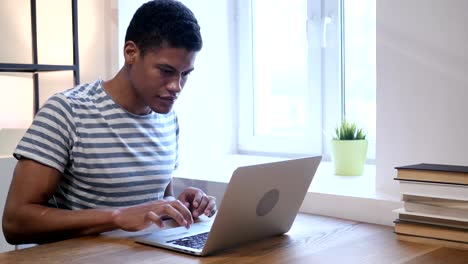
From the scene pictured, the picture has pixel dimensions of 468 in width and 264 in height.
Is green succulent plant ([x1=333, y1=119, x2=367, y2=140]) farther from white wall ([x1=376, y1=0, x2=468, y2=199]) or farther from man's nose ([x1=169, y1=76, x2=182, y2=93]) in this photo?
man's nose ([x1=169, y1=76, x2=182, y2=93])

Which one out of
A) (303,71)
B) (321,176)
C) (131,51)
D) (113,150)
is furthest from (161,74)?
(303,71)

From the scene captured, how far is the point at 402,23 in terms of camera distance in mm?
1912

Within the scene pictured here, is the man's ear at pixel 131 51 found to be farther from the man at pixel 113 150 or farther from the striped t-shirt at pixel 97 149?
the striped t-shirt at pixel 97 149

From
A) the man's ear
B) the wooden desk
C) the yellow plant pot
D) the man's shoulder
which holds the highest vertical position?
the man's ear

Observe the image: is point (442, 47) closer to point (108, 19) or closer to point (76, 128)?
point (76, 128)

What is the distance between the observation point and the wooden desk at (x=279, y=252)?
141 centimetres

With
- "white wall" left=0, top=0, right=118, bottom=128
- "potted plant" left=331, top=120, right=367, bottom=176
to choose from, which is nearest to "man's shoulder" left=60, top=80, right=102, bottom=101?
"white wall" left=0, top=0, right=118, bottom=128

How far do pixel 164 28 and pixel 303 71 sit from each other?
1073 millimetres

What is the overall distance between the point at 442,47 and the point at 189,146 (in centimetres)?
123

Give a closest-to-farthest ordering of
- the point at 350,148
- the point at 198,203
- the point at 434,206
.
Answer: the point at 434,206 < the point at 198,203 < the point at 350,148

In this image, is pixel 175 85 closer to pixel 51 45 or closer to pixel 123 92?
pixel 123 92

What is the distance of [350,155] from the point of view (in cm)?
234

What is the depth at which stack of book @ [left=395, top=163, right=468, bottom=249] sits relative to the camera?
60.9 inches

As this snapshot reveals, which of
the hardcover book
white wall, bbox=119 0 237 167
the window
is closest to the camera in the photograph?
the hardcover book
